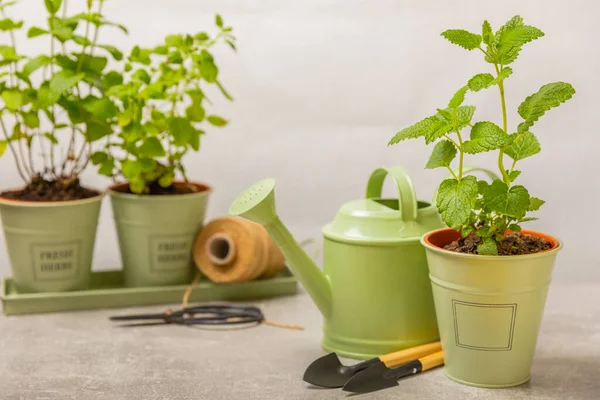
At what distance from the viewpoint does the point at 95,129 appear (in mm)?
1839

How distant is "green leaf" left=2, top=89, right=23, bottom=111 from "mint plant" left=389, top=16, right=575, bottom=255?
0.74 metres

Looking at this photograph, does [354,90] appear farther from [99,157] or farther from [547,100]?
[547,100]

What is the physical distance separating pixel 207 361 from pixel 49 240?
1.40 feet

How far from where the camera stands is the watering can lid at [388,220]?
1.52 meters

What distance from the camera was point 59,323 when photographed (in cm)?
174

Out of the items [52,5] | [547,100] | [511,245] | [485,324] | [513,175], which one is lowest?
[485,324]

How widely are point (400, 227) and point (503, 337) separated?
24 cm

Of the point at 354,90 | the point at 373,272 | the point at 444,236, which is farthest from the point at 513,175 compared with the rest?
the point at 354,90

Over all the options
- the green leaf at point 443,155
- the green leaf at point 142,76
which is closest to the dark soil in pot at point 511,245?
the green leaf at point 443,155

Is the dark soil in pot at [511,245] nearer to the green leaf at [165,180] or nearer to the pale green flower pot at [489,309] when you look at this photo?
the pale green flower pot at [489,309]

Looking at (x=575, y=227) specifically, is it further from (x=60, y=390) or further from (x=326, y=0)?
(x=60, y=390)

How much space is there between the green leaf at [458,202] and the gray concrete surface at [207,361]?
0.26m

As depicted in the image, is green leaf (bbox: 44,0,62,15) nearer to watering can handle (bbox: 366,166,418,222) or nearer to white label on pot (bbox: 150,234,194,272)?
white label on pot (bbox: 150,234,194,272)

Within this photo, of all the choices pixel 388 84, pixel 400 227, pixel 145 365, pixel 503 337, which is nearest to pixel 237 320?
pixel 145 365
